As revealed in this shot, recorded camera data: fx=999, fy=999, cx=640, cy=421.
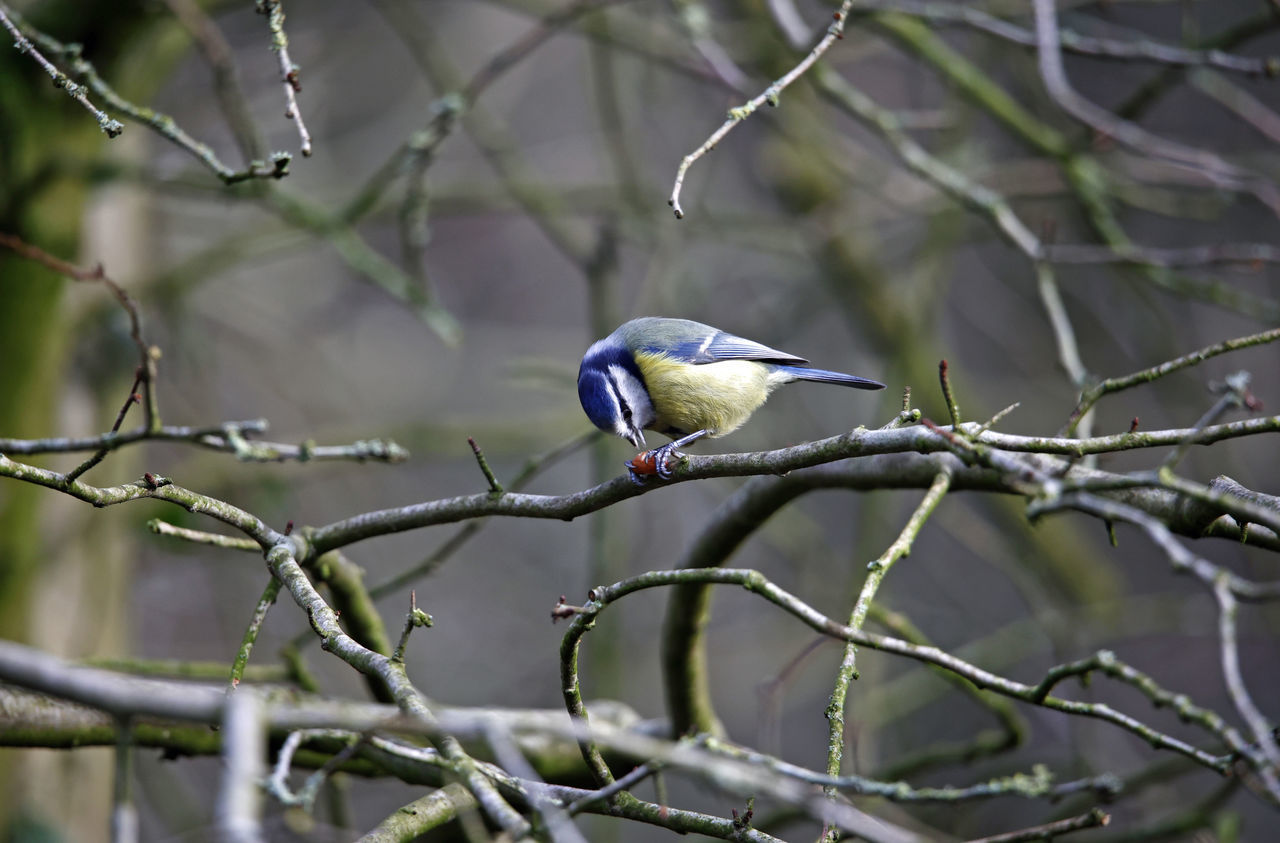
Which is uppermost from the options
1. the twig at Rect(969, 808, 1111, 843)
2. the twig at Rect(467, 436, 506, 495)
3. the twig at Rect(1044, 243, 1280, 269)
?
the twig at Rect(1044, 243, 1280, 269)

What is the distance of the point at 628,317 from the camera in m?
6.83

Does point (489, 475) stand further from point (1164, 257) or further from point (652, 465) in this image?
point (1164, 257)

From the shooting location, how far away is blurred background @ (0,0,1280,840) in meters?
3.84

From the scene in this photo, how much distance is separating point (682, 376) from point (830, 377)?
0.49 m

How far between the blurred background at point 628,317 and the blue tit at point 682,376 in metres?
0.75

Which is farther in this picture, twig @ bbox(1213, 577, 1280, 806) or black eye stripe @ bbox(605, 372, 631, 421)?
black eye stripe @ bbox(605, 372, 631, 421)

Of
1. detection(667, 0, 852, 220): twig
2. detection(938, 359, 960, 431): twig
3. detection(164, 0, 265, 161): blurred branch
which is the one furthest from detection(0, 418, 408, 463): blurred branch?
detection(164, 0, 265, 161): blurred branch

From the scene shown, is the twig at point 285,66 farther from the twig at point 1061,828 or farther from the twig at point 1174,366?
the twig at point 1061,828

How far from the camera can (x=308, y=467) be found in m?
5.34

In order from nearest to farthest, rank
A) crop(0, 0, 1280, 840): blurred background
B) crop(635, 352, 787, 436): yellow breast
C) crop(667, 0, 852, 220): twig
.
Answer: crop(667, 0, 852, 220): twig → crop(635, 352, 787, 436): yellow breast → crop(0, 0, 1280, 840): blurred background

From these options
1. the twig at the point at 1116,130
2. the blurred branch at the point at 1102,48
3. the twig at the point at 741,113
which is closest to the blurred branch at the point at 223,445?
the twig at the point at 741,113

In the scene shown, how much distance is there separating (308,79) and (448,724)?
6.37m

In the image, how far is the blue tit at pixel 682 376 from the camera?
322 centimetres

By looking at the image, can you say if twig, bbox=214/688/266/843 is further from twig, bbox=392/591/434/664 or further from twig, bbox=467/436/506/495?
twig, bbox=467/436/506/495
